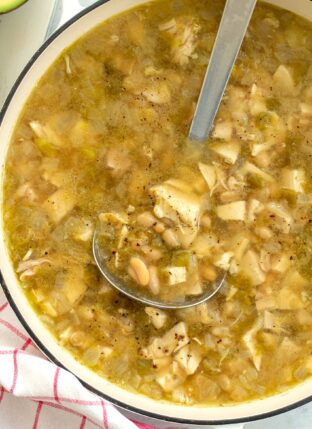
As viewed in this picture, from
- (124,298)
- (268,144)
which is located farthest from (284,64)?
(124,298)

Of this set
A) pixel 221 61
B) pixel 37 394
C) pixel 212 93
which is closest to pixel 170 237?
pixel 212 93

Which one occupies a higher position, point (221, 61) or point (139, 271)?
point (221, 61)

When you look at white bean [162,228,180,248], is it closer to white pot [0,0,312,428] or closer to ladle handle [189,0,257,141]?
ladle handle [189,0,257,141]

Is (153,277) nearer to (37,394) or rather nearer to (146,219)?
(146,219)

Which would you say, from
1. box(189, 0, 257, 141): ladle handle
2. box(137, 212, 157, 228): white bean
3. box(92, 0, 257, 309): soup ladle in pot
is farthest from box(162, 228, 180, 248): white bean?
box(189, 0, 257, 141): ladle handle

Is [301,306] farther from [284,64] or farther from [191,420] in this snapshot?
[284,64]

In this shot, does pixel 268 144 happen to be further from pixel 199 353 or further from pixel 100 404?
pixel 100 404

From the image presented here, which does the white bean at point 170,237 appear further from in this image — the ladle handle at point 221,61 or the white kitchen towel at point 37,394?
the white kitchen towel at point 37,394

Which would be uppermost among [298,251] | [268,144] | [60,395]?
[268,144]

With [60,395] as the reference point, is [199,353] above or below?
above
